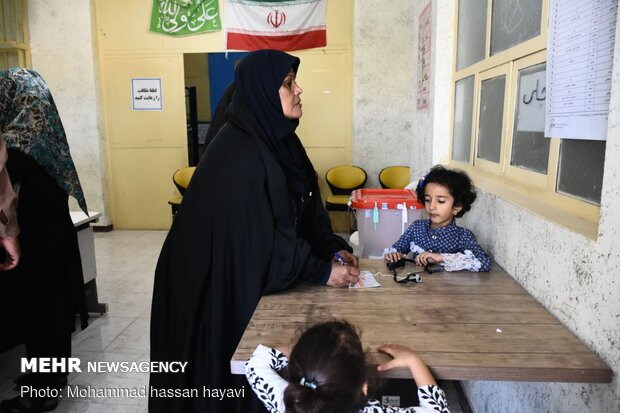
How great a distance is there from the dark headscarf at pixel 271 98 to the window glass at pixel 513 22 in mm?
879

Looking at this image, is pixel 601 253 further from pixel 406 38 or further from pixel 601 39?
pixel 406 38

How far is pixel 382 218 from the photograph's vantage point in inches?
107

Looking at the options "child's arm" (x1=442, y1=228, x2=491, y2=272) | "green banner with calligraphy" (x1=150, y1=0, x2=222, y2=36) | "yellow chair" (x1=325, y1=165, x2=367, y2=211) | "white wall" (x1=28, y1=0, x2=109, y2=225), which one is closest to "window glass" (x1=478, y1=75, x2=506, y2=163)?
"child's arm" (x1=442, y1=228, x2=491, y2=272)

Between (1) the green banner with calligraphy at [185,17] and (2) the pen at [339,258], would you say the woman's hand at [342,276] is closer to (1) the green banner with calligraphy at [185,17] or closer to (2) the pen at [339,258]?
(2) the pen at [339,258]

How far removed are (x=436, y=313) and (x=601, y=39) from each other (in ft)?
2.62

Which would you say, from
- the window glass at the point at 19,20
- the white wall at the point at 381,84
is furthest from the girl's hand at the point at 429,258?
the window glass at the point at 19,20

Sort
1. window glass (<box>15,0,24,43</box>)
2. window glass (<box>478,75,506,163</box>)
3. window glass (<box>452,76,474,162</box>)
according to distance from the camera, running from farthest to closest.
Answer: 1. window glass (<box>15,0,24,43</box>)
2. window glass (<box>452,76,474,162</box>)
3. window glass (<box>478,75,506,163</box>)

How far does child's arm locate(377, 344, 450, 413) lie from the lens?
37.8 inches

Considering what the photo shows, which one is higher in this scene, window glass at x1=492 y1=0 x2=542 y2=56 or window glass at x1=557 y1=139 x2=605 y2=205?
window glass at x1=492 y1=0 x2=542 y2=56

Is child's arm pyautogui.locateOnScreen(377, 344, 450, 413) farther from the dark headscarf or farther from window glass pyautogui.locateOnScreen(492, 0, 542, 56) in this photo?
window glass pyautogui.locateOnScreen(492, 0, 542, 56)

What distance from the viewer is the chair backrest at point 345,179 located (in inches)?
212

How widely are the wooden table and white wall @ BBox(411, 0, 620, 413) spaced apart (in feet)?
0.14

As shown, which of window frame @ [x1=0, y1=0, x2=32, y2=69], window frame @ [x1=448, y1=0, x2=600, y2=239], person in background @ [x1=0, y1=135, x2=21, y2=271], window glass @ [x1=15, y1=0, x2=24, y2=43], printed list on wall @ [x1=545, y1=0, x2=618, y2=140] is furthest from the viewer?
window glass @ [x1=15, y1=0, x2=24, y2=43]

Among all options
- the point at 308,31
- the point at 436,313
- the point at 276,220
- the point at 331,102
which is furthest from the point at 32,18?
the point at 436,313
